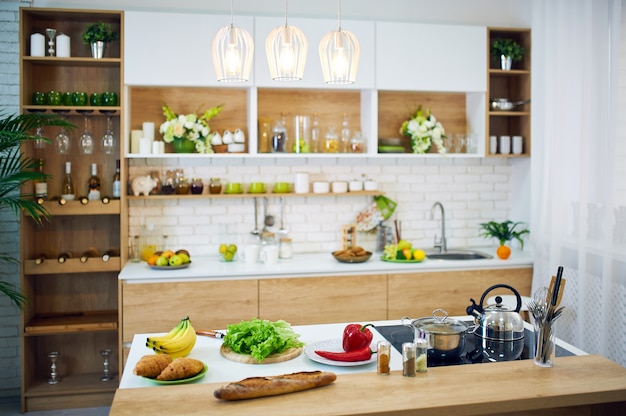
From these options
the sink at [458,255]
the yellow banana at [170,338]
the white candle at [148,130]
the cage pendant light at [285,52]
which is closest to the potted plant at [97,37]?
the white candle at [148,130]

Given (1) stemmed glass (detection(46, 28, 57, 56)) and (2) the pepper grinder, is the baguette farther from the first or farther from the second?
(1) stemmed glass (detection(46, 28, 57, 56))

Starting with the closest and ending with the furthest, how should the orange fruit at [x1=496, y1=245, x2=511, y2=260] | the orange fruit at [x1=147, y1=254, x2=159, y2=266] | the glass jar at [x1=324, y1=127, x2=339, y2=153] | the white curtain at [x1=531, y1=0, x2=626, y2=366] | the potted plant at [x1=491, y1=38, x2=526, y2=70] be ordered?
1. the white curtain at [x1=531, y1=0, x2=626, y2=366]
2. the orange fruit at [x1=147, y1=254, x2=159, y2=266]
3. the orange fruit at [x1=496, y1=245, x2=511, y2=260]
4. the glass jar at [x1=324, y1=127, x2=339, y2=153]
5. the potted plant at [x1=491, y1=38, x2=526, y2=70]

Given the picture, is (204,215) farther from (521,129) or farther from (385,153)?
(521,129)

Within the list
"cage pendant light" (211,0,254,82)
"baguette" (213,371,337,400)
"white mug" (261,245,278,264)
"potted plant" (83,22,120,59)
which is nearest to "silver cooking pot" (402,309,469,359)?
"baguette" (213,371,337,400)

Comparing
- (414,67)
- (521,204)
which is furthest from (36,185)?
(521,204)

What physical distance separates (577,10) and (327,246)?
2627 mm

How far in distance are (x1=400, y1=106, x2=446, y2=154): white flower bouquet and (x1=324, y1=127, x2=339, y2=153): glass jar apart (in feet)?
2.01

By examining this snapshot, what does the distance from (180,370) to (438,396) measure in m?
0.96

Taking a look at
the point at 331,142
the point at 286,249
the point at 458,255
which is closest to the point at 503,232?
the point at 458,255

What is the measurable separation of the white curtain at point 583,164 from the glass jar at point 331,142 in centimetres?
156

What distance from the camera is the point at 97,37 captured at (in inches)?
191

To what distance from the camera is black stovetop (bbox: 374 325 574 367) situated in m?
2.71

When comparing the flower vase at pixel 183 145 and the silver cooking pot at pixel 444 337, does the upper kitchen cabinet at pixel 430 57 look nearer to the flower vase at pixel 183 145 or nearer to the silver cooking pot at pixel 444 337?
the flower vase at pixel 183 145

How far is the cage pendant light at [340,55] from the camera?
292 cm
